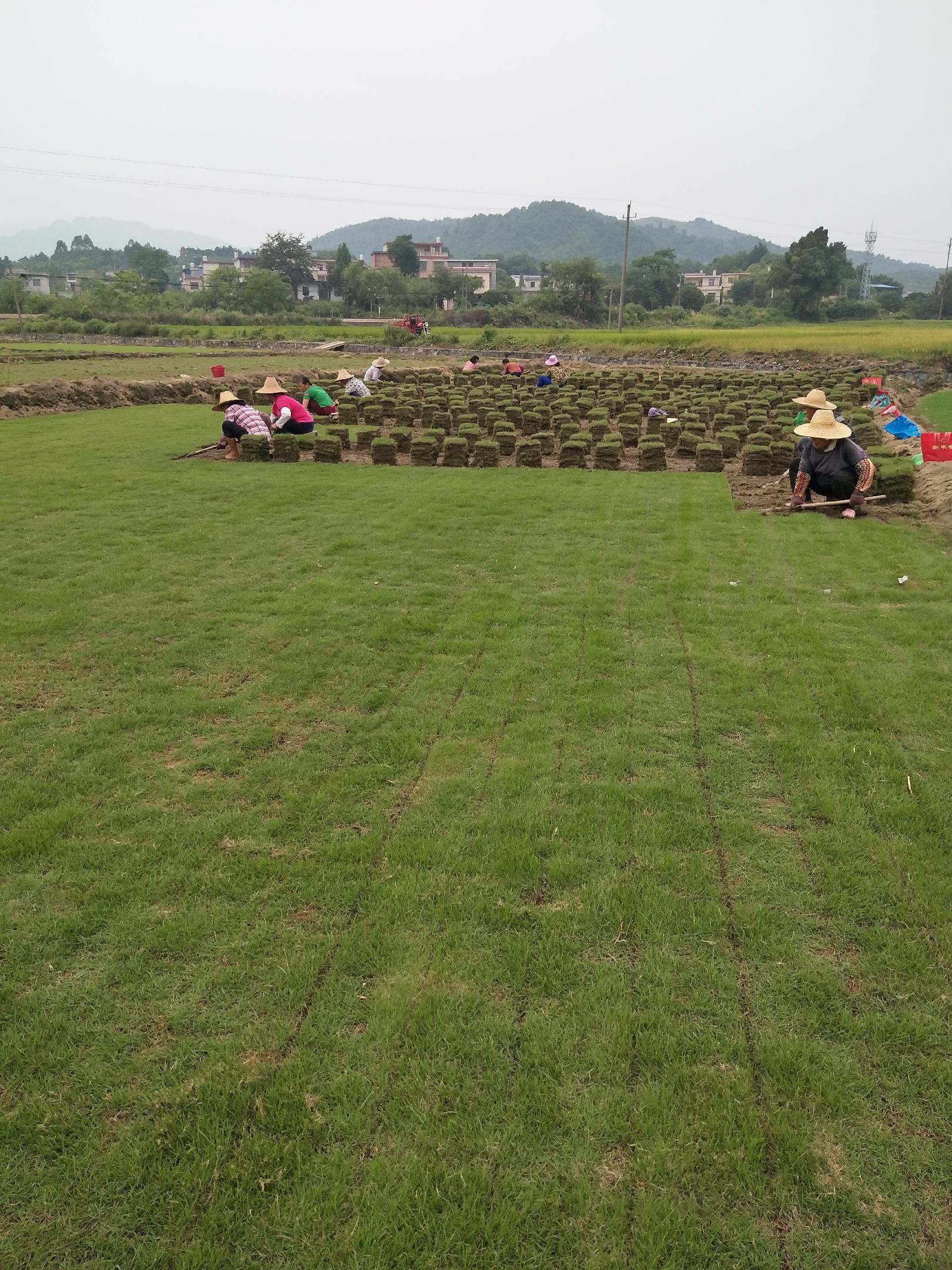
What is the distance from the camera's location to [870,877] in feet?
13.0

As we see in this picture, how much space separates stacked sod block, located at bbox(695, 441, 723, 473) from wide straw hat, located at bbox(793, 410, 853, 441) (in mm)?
4307

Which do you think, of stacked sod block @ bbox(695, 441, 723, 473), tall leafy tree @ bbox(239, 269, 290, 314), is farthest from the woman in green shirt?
tall leafy tree @ bbox(239, 269, 290, 314)

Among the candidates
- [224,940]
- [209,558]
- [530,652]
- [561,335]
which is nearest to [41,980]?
[224,940]

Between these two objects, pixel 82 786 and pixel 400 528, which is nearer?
pixel 82 786

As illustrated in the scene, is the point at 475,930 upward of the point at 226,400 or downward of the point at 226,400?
downward

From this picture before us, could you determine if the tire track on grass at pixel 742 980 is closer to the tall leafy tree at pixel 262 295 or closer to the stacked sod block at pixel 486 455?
the stacked sod block at pixel 486 455

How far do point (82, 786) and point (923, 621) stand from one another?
6.65 meters

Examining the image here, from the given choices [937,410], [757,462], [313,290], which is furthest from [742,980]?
[313,290]

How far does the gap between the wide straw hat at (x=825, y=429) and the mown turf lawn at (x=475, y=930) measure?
267 centimetres

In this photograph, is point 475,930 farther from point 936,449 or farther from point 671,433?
point 671,433

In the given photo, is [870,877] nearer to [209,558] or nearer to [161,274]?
[209,558]

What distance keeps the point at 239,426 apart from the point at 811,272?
231 ft

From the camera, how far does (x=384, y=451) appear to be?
14.7 metres

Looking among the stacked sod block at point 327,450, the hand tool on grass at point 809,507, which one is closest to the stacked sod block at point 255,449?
the stacked sod block at point 327,450
